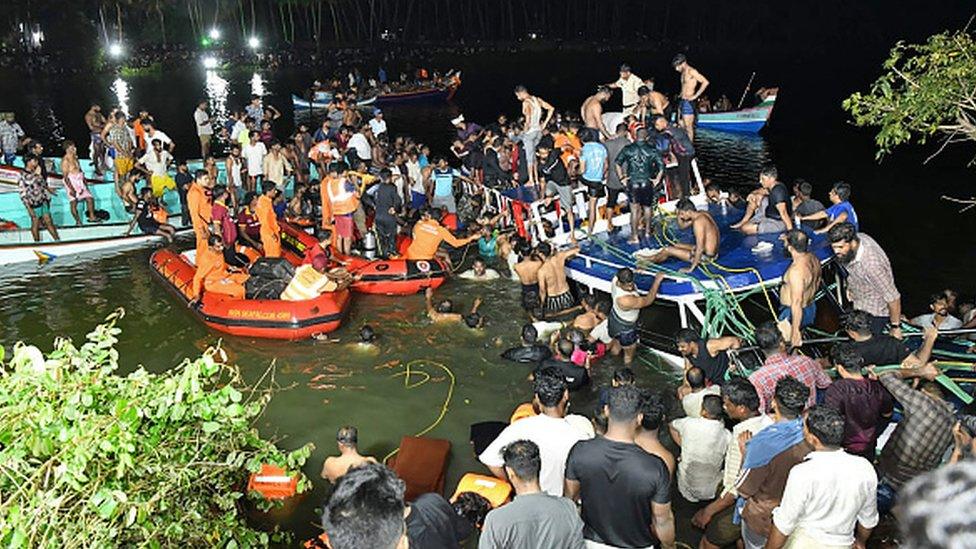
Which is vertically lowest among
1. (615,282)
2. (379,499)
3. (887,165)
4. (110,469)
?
(887,165)

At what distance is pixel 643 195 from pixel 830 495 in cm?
688

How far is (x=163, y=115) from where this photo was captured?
35469 mm

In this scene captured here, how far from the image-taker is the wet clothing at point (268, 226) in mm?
11992

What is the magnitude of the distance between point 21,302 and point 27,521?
995 cm

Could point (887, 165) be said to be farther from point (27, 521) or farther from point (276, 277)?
point (27, 521)

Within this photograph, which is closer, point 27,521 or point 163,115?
point 27,521

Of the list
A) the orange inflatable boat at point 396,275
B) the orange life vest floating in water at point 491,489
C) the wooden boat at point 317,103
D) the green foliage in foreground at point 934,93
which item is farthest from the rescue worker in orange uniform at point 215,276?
the wooden boat at point 317,103

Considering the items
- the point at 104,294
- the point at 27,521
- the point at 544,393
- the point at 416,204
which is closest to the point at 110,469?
the point at 27,521

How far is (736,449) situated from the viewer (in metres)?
6.16

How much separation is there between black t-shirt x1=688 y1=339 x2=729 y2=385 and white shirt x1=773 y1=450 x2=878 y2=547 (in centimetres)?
329

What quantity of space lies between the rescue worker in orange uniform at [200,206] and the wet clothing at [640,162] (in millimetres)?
6090

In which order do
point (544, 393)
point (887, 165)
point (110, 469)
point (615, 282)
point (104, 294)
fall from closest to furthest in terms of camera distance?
point (110, 469) → point (544, 393) → point (615, 282) → point (104, 294) → point (887, 165)

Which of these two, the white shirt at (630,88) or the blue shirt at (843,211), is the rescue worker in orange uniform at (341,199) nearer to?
the white shirt at (630,88)

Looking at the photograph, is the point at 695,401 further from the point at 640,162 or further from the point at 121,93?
the point at 121,93
